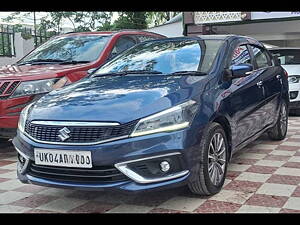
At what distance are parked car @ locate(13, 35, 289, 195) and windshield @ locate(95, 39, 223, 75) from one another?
1 centimetres

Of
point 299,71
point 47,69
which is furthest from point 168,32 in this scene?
point 47,69

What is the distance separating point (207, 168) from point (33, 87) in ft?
8.70

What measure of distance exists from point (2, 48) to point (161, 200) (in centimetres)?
1149

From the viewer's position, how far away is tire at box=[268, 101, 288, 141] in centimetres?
599

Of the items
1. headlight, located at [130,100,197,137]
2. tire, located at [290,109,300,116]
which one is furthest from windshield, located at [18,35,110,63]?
tire, located at [290,109,300,116]

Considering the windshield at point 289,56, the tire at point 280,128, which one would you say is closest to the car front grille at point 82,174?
the tire at point 280,128

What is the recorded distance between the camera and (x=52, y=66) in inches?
226

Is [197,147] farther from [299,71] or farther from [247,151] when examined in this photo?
[299,71]

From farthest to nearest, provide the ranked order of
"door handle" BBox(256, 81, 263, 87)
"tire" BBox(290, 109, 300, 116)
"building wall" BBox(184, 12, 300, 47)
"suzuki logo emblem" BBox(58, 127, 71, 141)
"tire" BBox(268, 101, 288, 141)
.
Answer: "building wall" BBox(184, 12, 300, 47) → "tire" BBox(290, 109, 300, 116) → "tire" BBox(268, 101, 288, 141) → "door handle" BBox(256, 81, 263, 87) → "suzuki logo emblem" BBox(58, 127, 71, 141)

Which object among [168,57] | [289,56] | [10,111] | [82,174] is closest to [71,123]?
[82,174]

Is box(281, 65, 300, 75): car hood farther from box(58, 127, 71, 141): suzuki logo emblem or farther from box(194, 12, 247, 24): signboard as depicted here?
box(58, 127, 71, 141): suzuki logo emblem

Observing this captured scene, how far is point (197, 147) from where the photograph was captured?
338cm

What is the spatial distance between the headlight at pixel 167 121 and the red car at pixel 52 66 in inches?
94.3

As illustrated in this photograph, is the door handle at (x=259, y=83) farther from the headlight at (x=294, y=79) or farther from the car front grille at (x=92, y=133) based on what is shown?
the headlight at (x=294, y=79)
